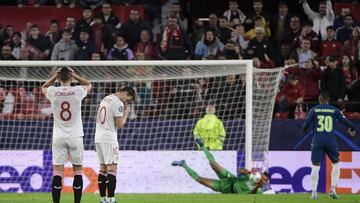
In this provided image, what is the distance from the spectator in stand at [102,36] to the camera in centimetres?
2515

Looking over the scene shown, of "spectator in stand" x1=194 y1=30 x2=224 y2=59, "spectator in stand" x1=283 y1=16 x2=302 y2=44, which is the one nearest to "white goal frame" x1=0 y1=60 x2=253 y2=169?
"spectator in stand" x1=194 y1=30 x2=224 y2=59

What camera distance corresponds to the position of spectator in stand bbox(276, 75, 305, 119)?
75.9 ft

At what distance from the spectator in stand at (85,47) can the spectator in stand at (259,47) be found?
3.96 meters

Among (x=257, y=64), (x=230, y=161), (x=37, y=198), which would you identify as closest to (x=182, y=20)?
(x=257, y=64)

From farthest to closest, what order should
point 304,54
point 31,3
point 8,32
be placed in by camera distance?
→ point 31,3
point 8,32
point 304,54

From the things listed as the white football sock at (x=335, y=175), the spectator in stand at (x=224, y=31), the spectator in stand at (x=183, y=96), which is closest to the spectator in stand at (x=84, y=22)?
the spectator in stand at (x=224, y=31)

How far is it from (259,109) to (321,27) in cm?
384

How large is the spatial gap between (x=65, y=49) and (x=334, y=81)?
683 cm

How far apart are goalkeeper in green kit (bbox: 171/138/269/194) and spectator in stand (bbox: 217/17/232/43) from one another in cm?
449

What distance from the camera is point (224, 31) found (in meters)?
25.0

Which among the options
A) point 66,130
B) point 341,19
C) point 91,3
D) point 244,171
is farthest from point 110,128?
point 91,3

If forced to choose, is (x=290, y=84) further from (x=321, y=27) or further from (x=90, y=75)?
(x=90, y=75)

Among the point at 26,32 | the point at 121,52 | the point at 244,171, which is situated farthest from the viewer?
the point at 26,32

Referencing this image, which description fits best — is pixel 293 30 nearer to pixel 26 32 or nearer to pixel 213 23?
pixel 213 23
